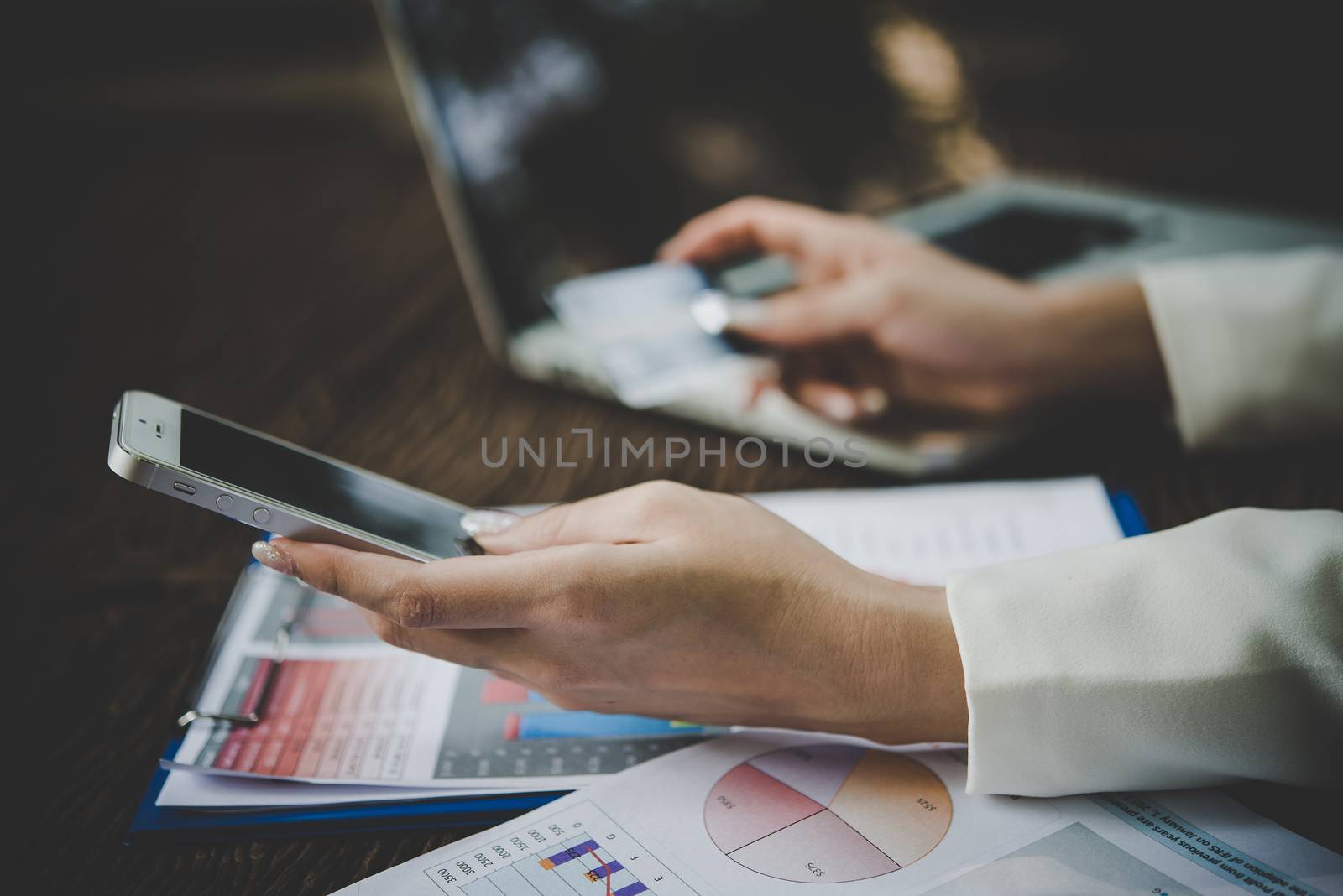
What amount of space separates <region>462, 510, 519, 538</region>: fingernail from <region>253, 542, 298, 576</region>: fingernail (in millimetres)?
97

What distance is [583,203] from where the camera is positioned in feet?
2.61

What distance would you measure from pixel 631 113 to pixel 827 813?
584mm

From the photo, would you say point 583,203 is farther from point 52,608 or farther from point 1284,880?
point 1284,880

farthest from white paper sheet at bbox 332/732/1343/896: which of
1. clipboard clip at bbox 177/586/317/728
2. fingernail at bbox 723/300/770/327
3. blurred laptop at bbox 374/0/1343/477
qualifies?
fingernail at bbox 723/300/770/327

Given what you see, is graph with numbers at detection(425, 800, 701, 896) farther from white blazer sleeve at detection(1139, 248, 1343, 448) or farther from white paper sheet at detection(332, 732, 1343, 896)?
white blazer sleeve at detection(1139, 248, 1343, 448)

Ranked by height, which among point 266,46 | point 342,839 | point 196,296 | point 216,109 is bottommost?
point 342,839

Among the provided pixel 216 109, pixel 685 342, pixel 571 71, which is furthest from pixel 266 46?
pixel 685 342

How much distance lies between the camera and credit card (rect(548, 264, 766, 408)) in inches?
29.7

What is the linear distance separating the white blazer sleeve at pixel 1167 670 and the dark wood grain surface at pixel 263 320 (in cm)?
4

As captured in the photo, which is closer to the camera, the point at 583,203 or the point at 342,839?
the point at 342,839

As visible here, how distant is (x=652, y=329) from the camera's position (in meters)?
0.78

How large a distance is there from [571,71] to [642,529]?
0.46m

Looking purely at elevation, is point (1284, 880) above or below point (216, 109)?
below

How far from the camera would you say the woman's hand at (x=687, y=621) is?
0.42m
